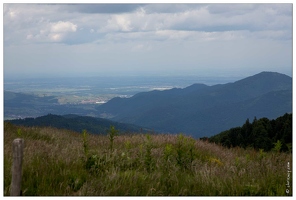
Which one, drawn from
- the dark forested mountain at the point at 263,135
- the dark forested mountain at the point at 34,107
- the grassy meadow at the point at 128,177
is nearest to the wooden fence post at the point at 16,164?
the grassy meadow at the point at 128,177

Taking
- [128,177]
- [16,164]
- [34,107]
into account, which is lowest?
Answer: [34,107]

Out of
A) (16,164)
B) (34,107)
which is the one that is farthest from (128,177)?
(34,107)

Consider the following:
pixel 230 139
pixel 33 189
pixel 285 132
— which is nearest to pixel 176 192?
pixel 33 189

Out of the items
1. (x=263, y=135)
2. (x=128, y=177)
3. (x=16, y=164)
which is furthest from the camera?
(x=263, y=135)

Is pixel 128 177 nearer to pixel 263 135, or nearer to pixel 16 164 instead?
pixel 16 164

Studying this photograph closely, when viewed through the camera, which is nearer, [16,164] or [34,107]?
[16,164]

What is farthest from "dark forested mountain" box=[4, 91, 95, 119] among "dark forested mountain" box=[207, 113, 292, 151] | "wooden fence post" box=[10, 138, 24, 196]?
"wooden fence post" box=[10, 138, 24, 196]
